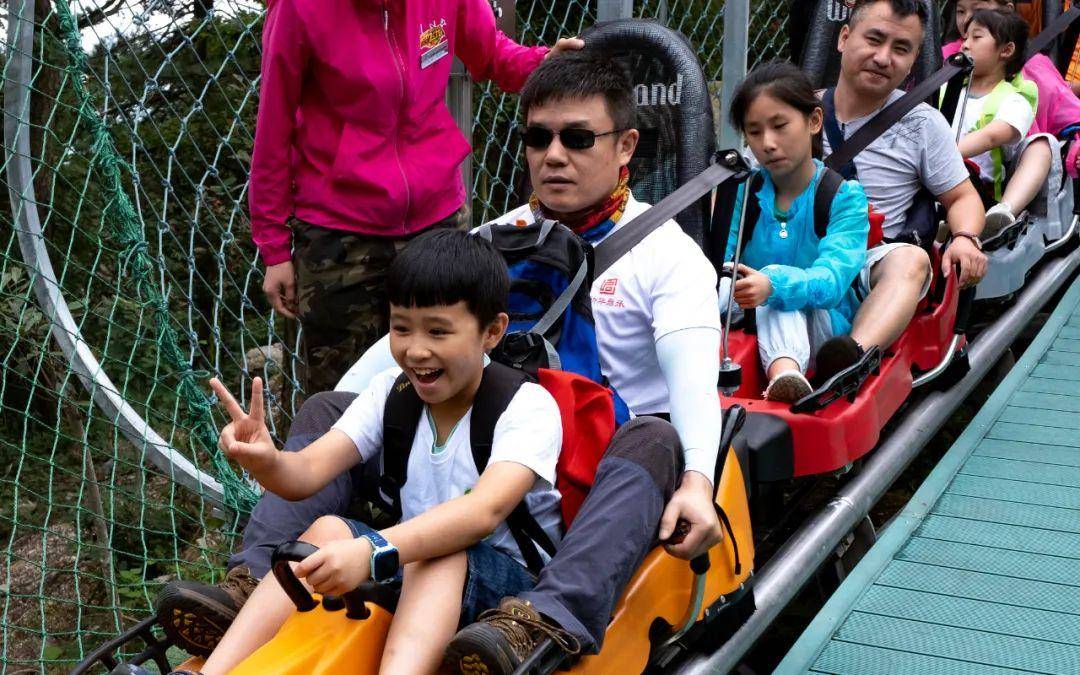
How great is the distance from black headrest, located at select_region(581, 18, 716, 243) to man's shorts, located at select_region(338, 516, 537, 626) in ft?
4.33

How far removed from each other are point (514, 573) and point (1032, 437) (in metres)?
2.24

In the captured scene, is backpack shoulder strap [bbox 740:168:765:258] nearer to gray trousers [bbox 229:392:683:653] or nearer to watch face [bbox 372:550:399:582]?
gray trousers [bbox 229:392:683:653]

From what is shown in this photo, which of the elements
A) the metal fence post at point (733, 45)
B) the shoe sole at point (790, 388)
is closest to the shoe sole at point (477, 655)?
the shoe sole at point (790, 388)

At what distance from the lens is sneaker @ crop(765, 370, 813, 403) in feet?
10.4

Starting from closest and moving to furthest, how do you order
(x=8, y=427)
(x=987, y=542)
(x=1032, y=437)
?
(x=987, y=542), (x=1032, y=437), (x=8, y=427)

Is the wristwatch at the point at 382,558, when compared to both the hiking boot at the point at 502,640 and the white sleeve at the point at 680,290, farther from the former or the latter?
the white sleeve at the point at 680,290

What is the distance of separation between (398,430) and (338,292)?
0.91 m

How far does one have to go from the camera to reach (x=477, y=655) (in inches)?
71.4

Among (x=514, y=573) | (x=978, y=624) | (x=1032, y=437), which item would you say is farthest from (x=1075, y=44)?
(x=514, y=573)

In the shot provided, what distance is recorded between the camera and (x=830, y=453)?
3.14 meters

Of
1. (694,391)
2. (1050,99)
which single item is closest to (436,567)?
(694,391)

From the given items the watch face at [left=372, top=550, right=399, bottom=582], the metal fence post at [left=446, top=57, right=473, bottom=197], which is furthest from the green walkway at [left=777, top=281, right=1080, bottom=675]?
the metal fence post at [left=446, top=57, right=473, bottom=197]

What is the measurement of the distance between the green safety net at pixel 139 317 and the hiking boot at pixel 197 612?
770 mm

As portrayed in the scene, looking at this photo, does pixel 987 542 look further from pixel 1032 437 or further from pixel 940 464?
pixel 1032 437
